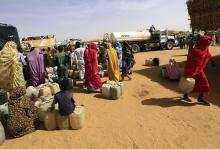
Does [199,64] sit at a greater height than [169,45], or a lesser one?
greater

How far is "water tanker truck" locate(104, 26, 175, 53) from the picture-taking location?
29609 mm

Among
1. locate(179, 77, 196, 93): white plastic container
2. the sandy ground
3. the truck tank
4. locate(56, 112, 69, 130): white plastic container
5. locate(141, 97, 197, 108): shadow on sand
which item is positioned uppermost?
the truck tank

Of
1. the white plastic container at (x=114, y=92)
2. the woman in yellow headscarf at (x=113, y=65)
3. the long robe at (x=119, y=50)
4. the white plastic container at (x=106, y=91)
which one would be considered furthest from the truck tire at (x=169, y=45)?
the white plastic container at (x=114, y=92)

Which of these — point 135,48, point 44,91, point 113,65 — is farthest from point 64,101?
point 135,48

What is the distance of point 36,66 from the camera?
9.90 metres

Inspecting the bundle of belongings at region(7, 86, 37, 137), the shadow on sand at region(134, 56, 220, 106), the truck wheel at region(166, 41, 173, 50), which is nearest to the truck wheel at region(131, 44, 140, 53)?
the truck wheel at region(166, 41, 173, 50)

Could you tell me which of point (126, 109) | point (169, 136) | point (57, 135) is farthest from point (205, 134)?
point (57, 135)

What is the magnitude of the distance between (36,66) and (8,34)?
746 cm

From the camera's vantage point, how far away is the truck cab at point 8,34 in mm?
16000

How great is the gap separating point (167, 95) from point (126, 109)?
1.98 m

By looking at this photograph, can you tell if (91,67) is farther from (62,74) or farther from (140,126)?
(140,126)

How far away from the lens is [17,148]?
612 cm

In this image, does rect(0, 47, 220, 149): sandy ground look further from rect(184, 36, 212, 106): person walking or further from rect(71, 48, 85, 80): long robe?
rect(71, 48, 85, 80): long robe

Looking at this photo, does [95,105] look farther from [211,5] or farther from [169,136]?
[211,5]
